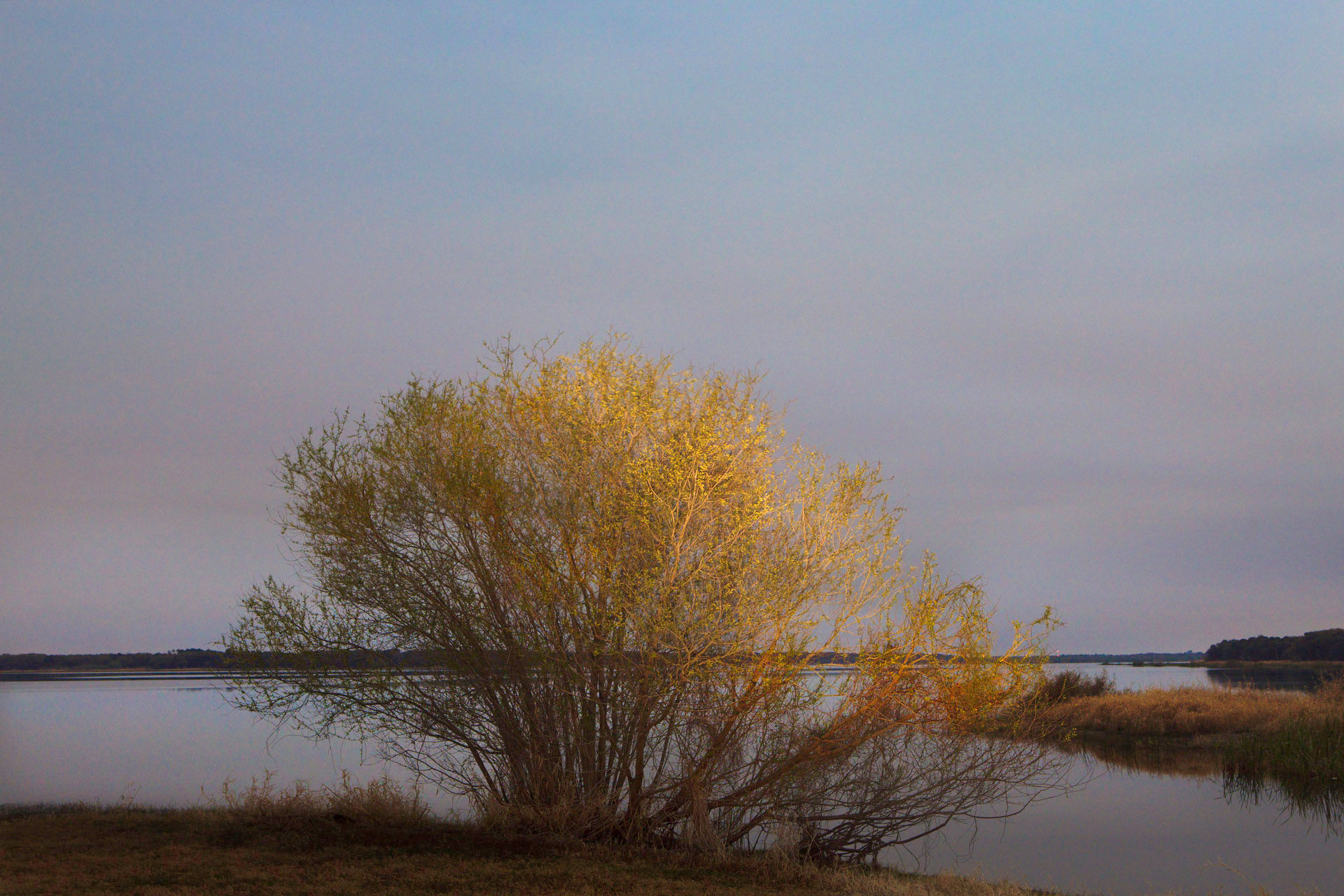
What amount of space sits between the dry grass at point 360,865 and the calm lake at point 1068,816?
1480 mm

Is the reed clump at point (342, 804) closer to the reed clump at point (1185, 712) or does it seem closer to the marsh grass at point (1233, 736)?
the marsh grass at point (1233, 736)

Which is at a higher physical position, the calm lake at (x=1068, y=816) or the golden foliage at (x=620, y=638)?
the golden foliage at (x=620, y=638)

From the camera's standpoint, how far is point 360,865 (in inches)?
414

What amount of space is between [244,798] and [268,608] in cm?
344

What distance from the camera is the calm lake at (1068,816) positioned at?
49.5 feet

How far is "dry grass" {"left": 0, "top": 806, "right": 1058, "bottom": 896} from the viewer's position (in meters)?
9.62

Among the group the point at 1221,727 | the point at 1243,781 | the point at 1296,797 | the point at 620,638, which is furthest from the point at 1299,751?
the point at 620,638

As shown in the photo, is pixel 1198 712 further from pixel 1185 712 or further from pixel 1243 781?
pixel 1243 781

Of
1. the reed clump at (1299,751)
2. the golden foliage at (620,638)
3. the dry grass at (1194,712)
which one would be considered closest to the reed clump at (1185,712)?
the dry grass at (1194,712)

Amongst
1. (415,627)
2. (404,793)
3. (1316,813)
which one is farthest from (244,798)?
(1316,813)

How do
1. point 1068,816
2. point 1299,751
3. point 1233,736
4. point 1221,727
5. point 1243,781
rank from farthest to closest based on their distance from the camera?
point 1221,727 < point 1233,736 < point 1299,751 < point 1243,781 < point 1068,816

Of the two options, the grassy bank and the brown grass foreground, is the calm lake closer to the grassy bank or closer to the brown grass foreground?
the grassy bank

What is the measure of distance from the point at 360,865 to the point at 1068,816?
645 inches

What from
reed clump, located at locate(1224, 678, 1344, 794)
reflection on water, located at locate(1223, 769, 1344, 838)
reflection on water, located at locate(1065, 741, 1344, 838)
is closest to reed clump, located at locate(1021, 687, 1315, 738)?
reflection on water, located at locate(1065, 741, 1344, 838)
